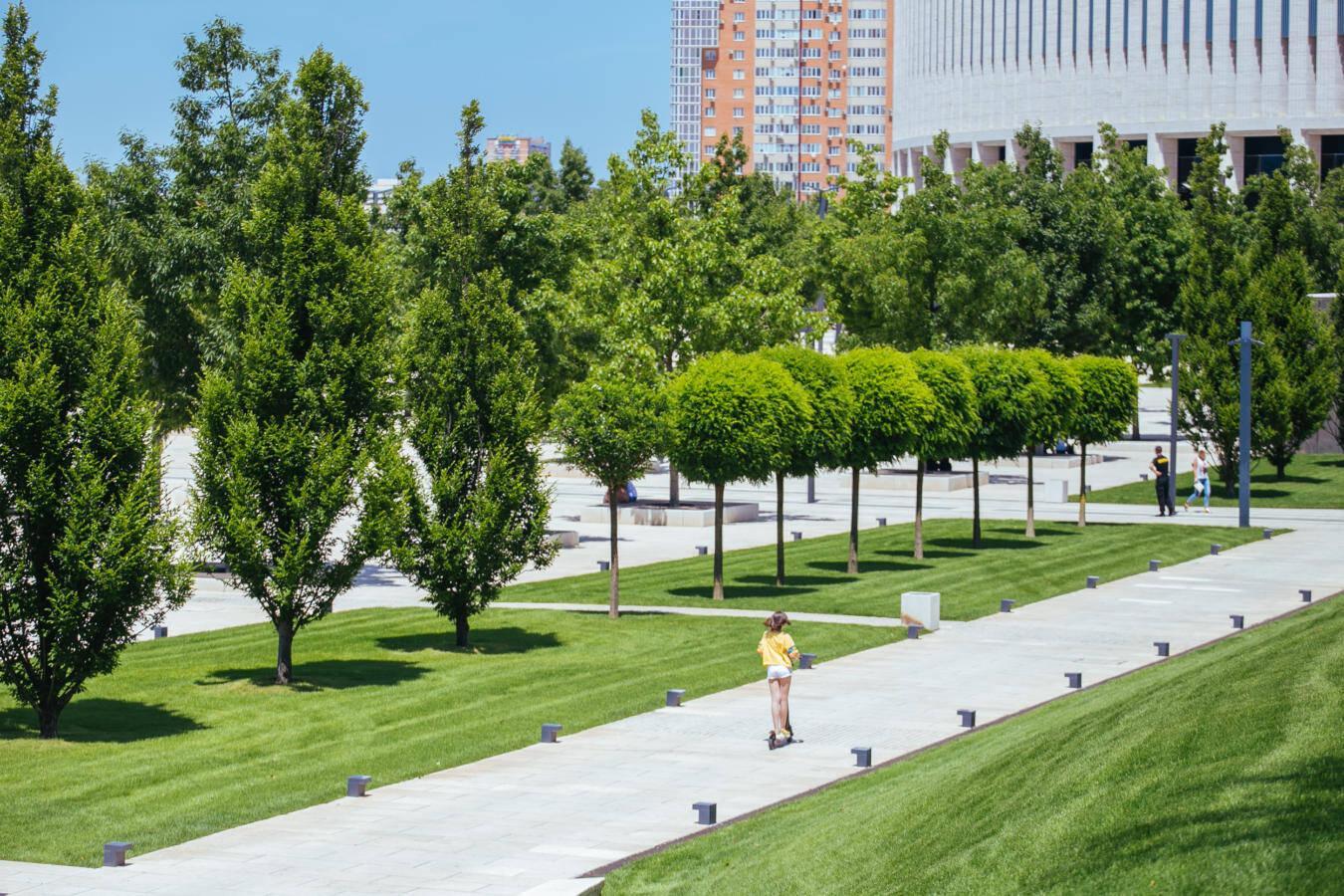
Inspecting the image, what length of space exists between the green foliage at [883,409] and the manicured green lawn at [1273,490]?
17.8 metres

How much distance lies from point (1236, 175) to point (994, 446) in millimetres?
71454

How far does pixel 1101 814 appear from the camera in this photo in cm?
1348

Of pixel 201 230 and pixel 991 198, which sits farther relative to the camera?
pixel 991 198

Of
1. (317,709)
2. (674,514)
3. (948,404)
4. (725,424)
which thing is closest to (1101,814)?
(317,709)

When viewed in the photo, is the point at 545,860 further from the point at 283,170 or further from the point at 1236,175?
the point at 1236,175

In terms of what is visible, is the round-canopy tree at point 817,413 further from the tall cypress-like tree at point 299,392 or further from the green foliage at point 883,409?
the tall cypress-like tree at point 299,392

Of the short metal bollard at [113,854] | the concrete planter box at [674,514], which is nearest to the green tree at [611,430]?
the short metal bollard at [113,854]

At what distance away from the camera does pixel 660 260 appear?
49594 mm

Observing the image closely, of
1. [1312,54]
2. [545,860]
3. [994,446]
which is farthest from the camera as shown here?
[1312,54]

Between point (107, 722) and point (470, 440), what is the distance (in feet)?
25.2

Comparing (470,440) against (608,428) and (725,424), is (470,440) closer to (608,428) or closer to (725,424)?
(608,428)

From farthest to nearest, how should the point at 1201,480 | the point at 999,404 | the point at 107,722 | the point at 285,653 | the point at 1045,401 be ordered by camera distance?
the point at 1201,480
the point at 1045,401
the point at 999,404
the point at 285,653
the point at 107,722

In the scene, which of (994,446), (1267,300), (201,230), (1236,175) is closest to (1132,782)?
(201,230)

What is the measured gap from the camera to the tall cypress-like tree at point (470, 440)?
28.1 meters
